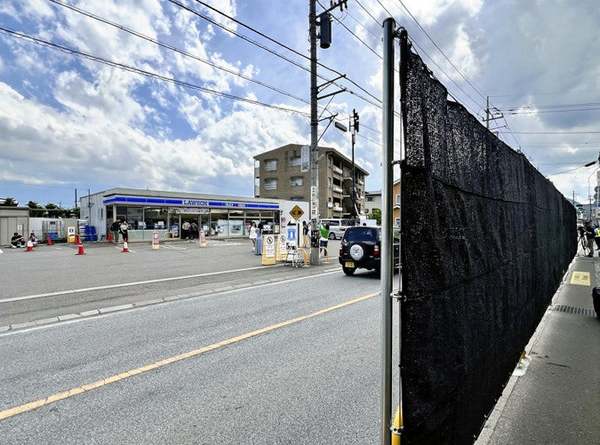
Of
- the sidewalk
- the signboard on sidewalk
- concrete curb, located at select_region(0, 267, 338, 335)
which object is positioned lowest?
the sidewalk

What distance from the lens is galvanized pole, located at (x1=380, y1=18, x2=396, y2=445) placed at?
1710 mm

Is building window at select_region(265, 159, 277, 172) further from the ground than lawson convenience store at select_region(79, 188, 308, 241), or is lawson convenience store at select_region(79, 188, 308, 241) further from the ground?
building window at select_region(265, 159, 277, 172)

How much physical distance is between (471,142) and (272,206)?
115 feet

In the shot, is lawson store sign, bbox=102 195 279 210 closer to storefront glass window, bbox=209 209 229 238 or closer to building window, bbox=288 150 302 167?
storefront glass window, bbox=209 209 229 238

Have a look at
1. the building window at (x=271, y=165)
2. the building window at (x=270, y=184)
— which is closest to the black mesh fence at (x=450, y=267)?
the building window at (x=270, y=184)

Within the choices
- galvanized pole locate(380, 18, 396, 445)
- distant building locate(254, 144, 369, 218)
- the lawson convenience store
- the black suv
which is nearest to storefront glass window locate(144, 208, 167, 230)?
the lawson convenience store

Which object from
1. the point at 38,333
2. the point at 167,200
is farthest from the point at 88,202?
the point at 38,333

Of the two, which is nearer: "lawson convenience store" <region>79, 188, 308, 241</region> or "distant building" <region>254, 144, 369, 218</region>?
"lawson convenience store" <region>79, 188, 308, 241</region>

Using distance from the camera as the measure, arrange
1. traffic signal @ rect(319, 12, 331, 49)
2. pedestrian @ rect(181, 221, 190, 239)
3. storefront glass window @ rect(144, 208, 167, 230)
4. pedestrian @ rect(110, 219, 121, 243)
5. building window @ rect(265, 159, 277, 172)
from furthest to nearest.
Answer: building window @ rect(265, 159, 277, 172), pedestrian @ rect(181, 221, 190, 239), storefront glass window @ rect(144, 208, 167, 230), pedestrian @ rect(110, 219, 121, 243), traffic signal @ rect(319, 12, 331, 49)

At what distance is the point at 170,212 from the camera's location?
1167 inches

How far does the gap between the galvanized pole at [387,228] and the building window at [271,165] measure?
5522cm

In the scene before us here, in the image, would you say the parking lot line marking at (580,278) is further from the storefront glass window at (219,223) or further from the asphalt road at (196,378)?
the storefront glass window at (219,223)

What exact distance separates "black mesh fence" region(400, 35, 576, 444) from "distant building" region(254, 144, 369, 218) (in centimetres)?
4768

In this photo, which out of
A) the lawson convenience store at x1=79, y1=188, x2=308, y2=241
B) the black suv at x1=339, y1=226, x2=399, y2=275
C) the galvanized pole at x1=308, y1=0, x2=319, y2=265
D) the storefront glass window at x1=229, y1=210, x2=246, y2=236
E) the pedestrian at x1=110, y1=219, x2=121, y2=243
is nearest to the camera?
the black suv at x1=339, y1=226, x2=399, y2=275
